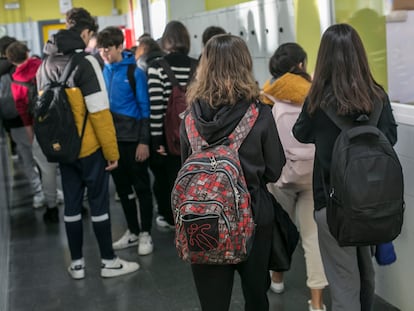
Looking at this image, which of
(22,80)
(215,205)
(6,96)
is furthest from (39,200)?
(215,205)

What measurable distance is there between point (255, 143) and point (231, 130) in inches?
4.4

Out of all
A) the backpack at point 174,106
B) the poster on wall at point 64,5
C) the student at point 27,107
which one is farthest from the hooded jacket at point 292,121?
the poster on wall at point 64,5

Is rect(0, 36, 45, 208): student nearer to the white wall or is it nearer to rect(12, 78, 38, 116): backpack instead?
rect(12, 78, 38, 116): backpack

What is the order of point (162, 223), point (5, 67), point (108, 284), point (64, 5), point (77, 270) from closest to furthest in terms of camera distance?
1. point (108, 284)
2. point (77, 270)
3. point (162, 223)
4. point (5, 67)
5. point (64, 5)

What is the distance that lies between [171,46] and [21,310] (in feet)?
6.47

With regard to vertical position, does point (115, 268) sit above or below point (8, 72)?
below

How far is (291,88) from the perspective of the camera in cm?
307

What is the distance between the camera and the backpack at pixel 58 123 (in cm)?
355

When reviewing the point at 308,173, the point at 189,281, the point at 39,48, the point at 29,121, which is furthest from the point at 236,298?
the point at 39,48

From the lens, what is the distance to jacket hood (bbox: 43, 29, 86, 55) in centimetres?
362

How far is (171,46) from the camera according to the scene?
4102 mm

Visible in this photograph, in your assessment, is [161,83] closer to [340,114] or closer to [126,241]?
[126,241]

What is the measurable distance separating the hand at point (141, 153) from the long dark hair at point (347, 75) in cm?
196

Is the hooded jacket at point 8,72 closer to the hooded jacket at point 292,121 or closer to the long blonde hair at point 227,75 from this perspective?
the hooded jacket at point 292,121
